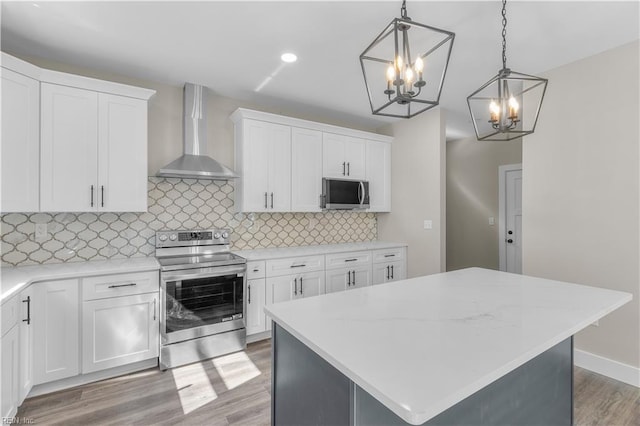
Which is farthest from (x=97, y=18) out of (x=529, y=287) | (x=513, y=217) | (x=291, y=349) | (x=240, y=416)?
(x=513, y=217)

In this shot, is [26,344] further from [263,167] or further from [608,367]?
[608,367]

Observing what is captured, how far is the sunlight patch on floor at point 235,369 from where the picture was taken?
2.50 m

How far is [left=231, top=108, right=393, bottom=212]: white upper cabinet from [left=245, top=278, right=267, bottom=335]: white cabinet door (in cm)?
79

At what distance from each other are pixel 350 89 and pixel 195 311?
266cm

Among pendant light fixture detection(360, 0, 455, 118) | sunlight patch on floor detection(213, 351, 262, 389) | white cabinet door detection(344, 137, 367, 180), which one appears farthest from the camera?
white cabinet door detection(344, 137, 367, 180)

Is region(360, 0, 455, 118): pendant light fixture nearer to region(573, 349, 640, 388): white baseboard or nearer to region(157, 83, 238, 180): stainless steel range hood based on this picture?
region(157, 83, 238, 180): stainless steel range hood

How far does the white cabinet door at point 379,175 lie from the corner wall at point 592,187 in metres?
1.75

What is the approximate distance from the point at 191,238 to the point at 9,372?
165cm

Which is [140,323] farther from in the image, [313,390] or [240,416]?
[313,390]

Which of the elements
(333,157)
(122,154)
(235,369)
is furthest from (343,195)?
(122,154)

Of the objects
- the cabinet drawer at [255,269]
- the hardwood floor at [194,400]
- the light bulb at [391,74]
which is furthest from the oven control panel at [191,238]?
the light bulb at [391,74]

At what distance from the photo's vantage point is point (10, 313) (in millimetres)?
1833

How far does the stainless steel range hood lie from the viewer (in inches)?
120

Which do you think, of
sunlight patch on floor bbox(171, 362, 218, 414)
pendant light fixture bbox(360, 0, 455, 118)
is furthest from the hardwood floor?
pendant light fixture bbox(360, 0, 455, 118)
